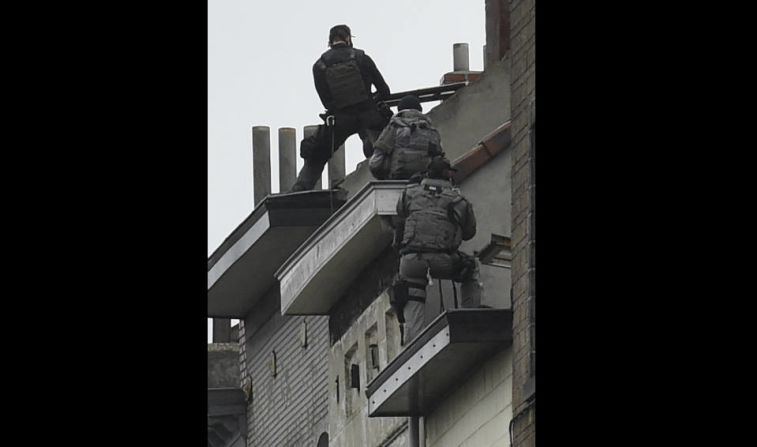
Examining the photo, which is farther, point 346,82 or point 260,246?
point 260,246

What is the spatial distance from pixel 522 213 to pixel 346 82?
921cm

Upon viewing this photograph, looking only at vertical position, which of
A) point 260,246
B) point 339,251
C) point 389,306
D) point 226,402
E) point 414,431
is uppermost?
point 260,246

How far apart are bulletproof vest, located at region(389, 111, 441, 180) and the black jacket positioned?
8.13 ft

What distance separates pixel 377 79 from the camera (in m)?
34.7

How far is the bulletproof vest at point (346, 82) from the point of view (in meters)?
34.3

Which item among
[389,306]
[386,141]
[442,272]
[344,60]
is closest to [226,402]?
[389,306]

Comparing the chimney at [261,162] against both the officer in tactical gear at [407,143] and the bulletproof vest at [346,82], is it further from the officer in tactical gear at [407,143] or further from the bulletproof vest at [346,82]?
the officer in tactical gear at [407,143]

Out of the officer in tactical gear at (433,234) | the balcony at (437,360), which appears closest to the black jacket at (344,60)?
the balcony at (437,360)

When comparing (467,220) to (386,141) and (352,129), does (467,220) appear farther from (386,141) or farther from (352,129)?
(352,129)

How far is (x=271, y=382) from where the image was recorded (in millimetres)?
46375
